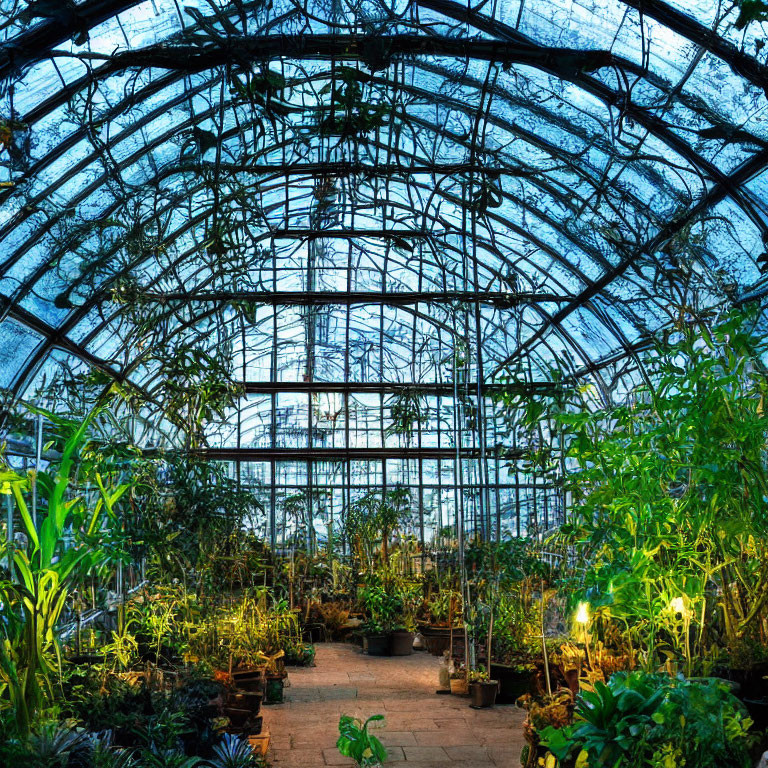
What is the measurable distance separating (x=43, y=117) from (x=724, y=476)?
6.33m

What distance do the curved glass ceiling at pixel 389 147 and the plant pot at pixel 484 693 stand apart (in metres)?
2.75

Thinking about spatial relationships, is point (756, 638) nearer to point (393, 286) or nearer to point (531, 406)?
point (531, 406)

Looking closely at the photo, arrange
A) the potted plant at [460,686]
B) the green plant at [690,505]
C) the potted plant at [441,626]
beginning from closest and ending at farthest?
the green plant at [690,505] < the potted plant at [460,686] < the potted plant at [441,626]

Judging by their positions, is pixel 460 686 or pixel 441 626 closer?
pixel 460 686

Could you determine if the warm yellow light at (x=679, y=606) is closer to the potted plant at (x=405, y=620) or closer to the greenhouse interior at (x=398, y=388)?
the greenhouse interior at (x=398, y=388)

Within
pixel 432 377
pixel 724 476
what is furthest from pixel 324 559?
pixel 724 476

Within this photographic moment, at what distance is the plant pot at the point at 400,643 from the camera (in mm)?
11648

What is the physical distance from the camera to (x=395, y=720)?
289 inches

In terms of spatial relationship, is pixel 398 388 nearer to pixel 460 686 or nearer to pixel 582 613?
pixel 460 686

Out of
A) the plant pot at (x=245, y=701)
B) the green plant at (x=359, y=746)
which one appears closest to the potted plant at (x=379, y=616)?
the plant pot at (x=245, y=701)

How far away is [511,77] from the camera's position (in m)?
8.46

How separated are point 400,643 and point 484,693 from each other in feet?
13.2

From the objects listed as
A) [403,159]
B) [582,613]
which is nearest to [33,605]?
[582,613]

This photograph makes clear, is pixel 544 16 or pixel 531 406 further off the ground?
pixel 544 16
